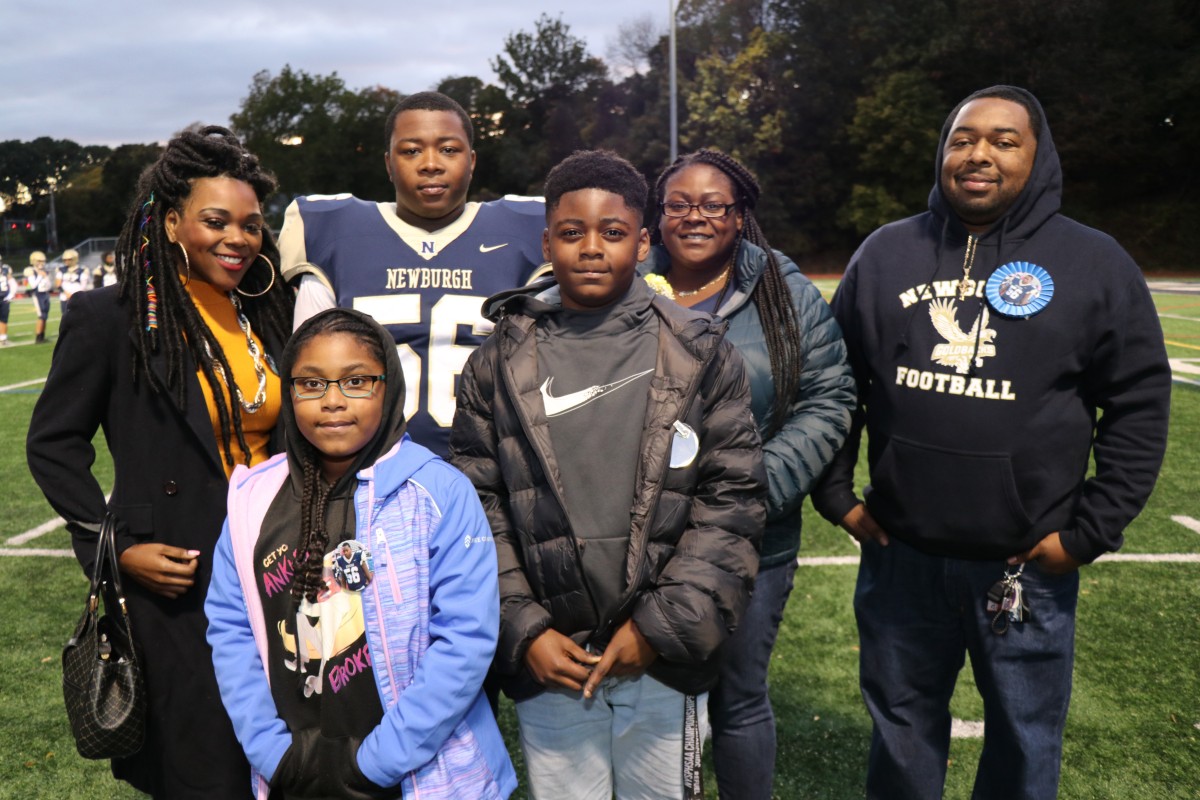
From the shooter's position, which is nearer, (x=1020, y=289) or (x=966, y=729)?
(x=1020, y=289)

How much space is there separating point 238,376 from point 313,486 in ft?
1.49

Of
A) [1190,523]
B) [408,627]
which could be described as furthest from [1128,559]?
[408,627]

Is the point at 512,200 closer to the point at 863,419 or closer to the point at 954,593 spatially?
the point at 863,419

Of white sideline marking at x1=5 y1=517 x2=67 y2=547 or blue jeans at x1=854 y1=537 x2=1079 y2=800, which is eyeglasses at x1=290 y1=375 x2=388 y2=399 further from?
white sideline marking at x1=5 y1=517 x2=67 y2=547

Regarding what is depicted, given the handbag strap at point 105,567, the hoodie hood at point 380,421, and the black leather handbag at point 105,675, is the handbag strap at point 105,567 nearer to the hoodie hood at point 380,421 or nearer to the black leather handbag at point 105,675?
the black leather handbag at point 105,675

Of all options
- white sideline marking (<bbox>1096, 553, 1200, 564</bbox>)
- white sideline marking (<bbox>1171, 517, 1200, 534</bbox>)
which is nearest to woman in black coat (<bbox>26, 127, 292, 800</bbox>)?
white sideline marking (<bbox>1096, 553, 1200, 564</bbox>)

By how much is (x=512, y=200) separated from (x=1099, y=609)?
3.53m

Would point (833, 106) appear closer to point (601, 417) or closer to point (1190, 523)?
point (1190, 523)

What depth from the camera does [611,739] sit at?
6.85 feet

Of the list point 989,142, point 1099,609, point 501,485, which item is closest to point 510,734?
point 501,485

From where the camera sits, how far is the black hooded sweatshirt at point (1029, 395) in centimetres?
220

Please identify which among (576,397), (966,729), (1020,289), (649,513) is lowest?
(966,729)

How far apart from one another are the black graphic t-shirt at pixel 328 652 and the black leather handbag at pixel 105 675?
404 mm

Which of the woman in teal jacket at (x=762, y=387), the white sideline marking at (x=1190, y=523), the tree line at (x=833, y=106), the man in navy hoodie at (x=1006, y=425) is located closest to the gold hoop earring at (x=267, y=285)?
the woman in teal jacket at (x=762, y=387)
